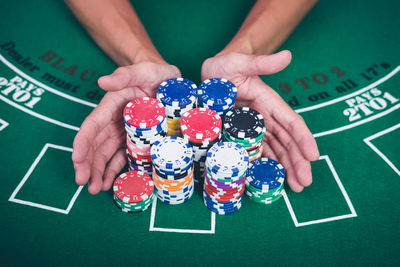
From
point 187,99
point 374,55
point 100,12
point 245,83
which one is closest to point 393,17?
point 374,55

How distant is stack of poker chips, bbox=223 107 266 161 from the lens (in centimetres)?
237

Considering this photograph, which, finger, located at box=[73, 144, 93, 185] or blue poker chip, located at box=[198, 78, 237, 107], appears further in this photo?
blue poker chip, located at box=[198, 78, 237, 107]

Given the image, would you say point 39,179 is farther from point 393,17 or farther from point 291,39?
point 393,17

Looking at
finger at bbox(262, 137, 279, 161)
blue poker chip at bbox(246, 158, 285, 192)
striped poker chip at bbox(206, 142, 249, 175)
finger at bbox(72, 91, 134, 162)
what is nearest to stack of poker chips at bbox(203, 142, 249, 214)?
striped poker chip at bbox(206, 142, 249, 175)

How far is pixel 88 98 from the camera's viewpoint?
9.37 ft

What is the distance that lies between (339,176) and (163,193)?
115 cm

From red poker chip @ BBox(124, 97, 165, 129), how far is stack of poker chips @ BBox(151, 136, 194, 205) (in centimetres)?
13

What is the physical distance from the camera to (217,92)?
2.57 metres

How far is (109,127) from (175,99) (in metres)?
0.50

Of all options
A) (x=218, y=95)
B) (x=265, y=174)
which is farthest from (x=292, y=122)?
(x=218, y=95)

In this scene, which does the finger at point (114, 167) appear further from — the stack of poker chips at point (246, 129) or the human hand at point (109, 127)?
the stack of poker chips at point (246, 129)

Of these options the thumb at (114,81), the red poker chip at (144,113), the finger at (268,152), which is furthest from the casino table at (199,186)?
the thumb at (114,81)

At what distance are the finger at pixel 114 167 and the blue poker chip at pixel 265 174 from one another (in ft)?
2.82

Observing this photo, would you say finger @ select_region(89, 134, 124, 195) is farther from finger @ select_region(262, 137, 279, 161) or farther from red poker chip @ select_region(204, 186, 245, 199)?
finger @ select_region(262, 137, 279, 161)
